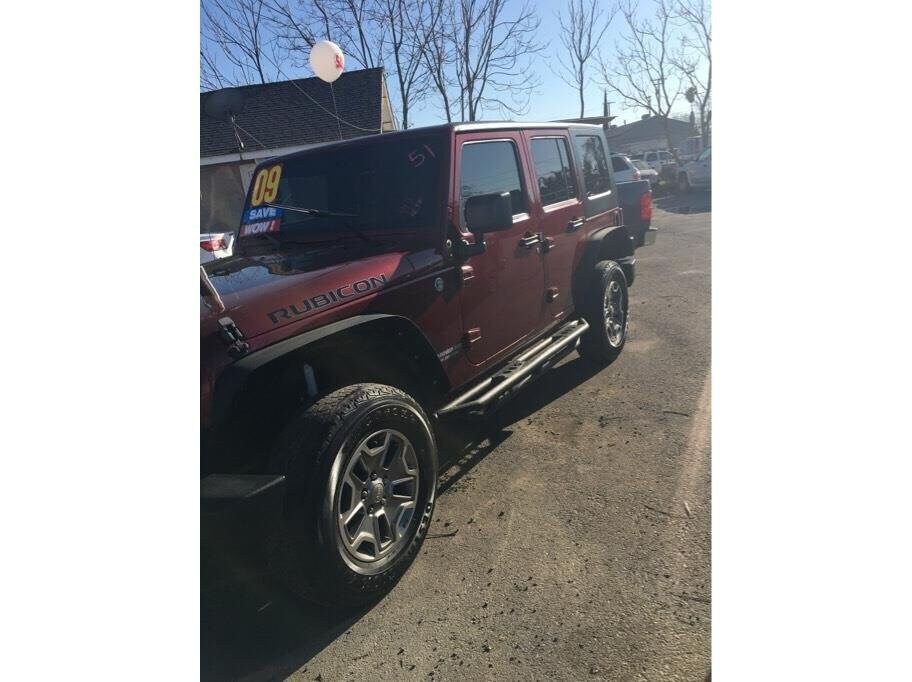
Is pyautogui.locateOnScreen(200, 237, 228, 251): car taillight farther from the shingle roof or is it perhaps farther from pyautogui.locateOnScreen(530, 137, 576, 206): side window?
pyautogui.locateOnScreen(530, 137, 576, 206): side window

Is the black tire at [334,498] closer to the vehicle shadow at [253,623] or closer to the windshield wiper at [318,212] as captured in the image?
the vehicle shadow at [253,623]

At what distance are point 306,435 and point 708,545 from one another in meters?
1.66

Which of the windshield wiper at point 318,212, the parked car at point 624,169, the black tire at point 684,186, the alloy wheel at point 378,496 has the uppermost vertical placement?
the parked car at point 624,169

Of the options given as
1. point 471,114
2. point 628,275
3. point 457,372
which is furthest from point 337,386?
point 471,114

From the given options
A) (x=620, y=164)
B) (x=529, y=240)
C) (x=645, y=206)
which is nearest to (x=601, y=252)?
(x=529, y=240)

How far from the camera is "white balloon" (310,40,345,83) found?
3.71 m

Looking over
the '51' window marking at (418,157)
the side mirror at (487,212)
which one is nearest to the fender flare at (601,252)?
the side mirror at (487,212)

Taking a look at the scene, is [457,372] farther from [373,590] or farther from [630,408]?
[630,408]

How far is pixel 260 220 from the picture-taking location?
335 centimetres

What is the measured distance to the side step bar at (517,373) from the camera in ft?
9.62

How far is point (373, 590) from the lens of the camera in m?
2.17

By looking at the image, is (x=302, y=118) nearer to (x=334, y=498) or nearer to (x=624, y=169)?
(x=624, y=169)

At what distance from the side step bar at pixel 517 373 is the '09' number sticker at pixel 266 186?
63.8 inches

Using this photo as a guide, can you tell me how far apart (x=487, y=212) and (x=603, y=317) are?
196 centimetres
